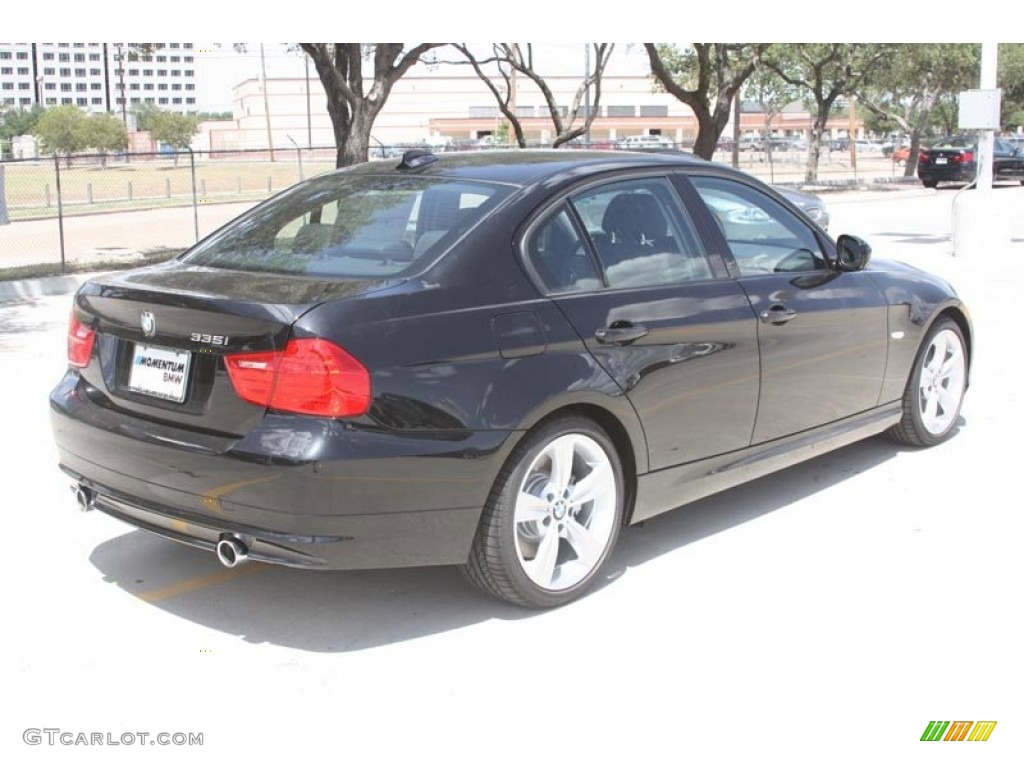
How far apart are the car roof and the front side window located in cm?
17

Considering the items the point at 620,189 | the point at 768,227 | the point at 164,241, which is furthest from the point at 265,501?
the point at 164,241

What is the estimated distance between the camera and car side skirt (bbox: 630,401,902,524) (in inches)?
183

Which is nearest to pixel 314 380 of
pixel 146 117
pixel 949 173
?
pixel 949 173

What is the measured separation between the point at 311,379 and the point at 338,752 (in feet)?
3.70

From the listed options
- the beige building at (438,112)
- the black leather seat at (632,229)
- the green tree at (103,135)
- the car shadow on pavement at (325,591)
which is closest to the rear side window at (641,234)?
the black leather seat at (632,229)

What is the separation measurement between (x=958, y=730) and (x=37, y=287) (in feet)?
42.3

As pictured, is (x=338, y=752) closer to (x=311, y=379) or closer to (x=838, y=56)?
(x=311, y=379)

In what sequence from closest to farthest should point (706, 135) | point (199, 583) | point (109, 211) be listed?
1. point (199, 583)
2. point (109, 211)
3. point (706, 135)

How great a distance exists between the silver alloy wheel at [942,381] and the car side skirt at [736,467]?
530 millimetres

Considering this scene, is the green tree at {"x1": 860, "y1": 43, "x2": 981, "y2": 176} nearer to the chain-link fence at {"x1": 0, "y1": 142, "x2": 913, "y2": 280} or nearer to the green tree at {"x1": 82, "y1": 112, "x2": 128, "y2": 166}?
the chain-link fence at {"x1": 0, "y1": 142, "x2": 913, "y2": 280}

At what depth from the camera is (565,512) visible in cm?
433

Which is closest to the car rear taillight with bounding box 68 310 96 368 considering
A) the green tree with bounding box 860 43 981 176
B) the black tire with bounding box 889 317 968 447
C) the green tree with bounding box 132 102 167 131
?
the black tire with bounding box 889 317 968 447

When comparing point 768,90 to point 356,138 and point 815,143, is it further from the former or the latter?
point 356,138

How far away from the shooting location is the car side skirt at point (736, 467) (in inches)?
183
